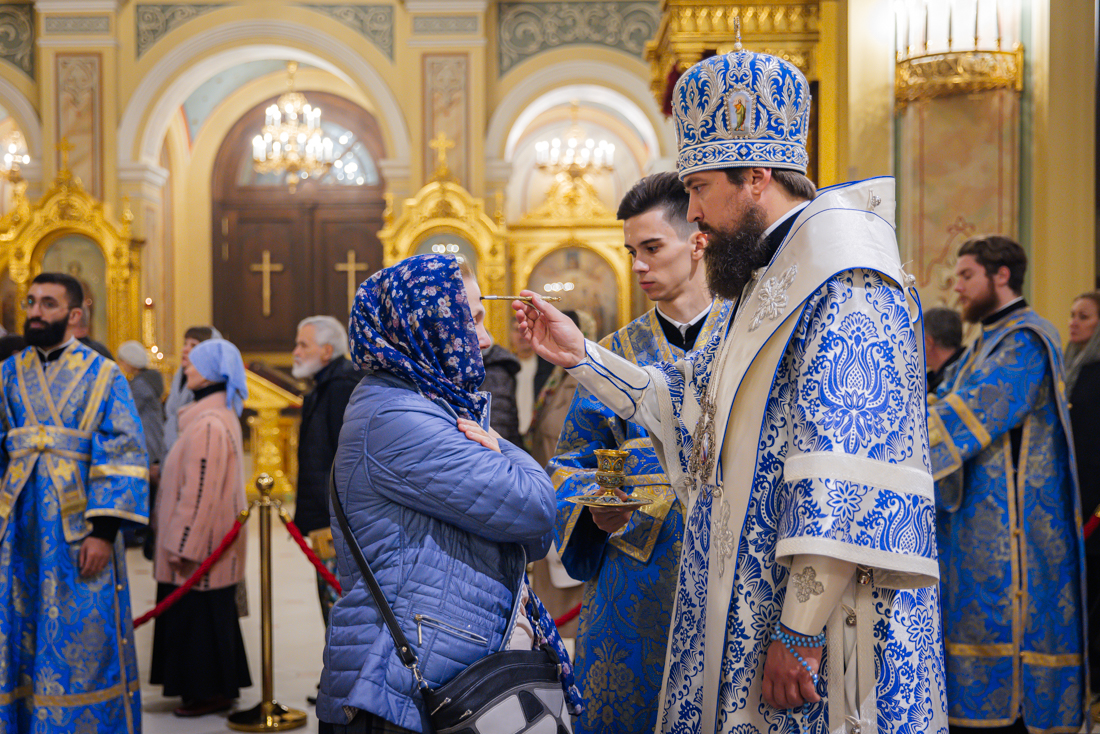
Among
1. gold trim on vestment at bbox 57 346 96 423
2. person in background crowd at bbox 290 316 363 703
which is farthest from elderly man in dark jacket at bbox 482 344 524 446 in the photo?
gold trim on vestment at bbox 57 346 96 423

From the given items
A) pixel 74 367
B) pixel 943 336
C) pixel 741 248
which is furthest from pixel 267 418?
pixel 741 248

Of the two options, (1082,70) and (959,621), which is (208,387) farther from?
(1082,70)

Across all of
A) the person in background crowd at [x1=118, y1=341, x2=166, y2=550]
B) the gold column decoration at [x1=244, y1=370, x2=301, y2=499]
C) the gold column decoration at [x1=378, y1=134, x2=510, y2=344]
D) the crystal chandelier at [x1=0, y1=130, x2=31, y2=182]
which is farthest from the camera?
the crystal chandelier at [x1=0, y1=130, x2=31, y2=182]

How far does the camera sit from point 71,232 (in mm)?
12555

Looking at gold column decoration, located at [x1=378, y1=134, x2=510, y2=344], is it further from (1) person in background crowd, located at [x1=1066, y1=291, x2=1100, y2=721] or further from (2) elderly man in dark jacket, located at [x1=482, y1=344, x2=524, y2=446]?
(1) person in background crowd, located at [x1=1066, y1=291, x2=1100, y2=721]

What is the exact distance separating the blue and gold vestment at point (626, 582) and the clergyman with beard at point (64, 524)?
189 centimetres

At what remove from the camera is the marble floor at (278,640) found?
454cm

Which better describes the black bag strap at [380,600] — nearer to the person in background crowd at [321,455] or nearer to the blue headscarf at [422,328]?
the blue headscarf at [422,328]

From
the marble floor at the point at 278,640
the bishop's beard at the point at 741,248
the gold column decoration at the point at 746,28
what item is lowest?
the marble floor at the point at 278,640

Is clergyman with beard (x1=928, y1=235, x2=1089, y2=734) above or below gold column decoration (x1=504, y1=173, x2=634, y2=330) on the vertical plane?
below

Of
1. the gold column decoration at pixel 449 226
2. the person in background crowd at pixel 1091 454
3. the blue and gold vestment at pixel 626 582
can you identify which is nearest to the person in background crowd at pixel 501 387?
the blue and gold vestment at pixel 626 582

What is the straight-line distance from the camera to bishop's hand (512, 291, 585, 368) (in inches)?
89.4

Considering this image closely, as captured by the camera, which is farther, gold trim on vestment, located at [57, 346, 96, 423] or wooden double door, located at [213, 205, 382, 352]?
wooden double door, located at [213, 205, 382, 352]

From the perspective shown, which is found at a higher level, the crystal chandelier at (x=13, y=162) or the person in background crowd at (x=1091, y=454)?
the crystal chandelier at (x=13, y=162)
